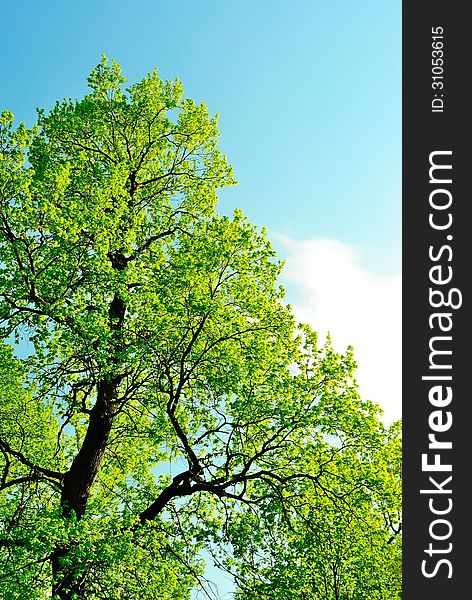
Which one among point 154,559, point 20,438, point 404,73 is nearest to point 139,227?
point 20,438

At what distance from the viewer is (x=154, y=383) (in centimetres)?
1802

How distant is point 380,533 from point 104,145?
43.4ft

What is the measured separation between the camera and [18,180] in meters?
16.5

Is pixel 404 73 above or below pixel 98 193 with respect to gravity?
below

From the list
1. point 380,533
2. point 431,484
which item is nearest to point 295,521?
point 380,533

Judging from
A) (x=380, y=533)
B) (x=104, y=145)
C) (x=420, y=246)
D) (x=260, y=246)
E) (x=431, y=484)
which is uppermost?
(x=104, y=145)

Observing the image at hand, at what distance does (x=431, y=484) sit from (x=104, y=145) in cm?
1474

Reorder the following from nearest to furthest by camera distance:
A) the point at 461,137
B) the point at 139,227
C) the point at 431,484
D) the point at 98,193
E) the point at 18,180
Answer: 1. the point at 431,484
2. the point at 461,137
3. the point at 18,180
4. the point at 98,193
5. the point at 139,227

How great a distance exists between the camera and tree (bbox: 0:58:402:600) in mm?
16609

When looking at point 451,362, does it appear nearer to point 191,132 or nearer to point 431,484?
point 431,484

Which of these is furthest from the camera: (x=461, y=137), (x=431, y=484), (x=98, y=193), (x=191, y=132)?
(x=191, y=132)

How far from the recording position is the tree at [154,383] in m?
16.6

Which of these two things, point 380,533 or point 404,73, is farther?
point 380,533

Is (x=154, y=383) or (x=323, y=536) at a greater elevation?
(x=154, y=383)
